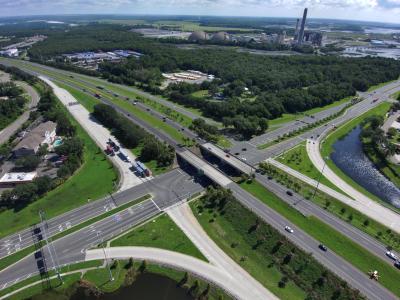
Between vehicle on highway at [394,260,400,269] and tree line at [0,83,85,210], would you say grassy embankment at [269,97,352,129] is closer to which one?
vehicle on highway at [394,260,400,269]

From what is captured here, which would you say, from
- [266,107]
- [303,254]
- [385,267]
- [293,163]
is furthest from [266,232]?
[266,107]

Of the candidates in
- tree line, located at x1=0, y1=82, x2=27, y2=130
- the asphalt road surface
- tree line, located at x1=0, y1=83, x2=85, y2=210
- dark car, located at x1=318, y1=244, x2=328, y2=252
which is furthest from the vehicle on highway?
tree line, located at x1=0, y1=82, x2=27, y2=130

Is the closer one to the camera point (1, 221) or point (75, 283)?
point (75, 283)

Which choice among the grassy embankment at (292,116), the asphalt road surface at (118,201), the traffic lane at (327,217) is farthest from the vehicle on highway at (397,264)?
the grassy embankment at (292,116)

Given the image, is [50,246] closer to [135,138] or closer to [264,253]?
[264,253]

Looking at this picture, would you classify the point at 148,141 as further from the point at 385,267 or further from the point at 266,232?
the point at 385,267

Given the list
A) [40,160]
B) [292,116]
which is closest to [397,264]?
[292,116]

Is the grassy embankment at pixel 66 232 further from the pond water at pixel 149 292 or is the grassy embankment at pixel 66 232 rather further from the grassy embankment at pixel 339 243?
the grassy embankment at pixel 339 243
